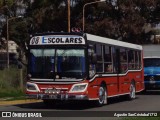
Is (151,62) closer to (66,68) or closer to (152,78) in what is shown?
(152,78)

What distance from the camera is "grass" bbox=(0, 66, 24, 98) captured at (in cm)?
2926

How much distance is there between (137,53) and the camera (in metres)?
26.8

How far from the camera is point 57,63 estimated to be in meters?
19.6

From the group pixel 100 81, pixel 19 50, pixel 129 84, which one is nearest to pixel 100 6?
pixel 19 50

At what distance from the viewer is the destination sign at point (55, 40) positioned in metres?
19.6

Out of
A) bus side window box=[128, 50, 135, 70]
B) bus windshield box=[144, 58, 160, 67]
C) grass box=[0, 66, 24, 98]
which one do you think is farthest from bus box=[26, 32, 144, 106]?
bus windshield box=[144, 58, 160, 67]

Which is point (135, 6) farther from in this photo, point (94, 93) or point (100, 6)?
point (94, 93)

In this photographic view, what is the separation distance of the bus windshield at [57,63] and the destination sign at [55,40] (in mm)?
298

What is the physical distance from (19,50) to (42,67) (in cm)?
6454

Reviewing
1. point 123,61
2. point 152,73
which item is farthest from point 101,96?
point 152,73

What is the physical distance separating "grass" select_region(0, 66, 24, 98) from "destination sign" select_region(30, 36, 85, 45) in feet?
30.0

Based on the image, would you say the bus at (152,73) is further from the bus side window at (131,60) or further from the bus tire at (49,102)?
the bus tire at (49,102)

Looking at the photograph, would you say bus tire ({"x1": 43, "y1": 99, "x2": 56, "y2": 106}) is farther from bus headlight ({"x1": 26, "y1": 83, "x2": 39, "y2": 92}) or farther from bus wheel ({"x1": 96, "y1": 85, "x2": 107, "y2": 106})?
bus wheel ({"x1": 96, "y1": 85, "x2": 107, "y2": 106})

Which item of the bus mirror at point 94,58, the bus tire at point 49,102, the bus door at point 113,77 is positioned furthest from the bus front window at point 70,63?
the bus door at point 113,77
